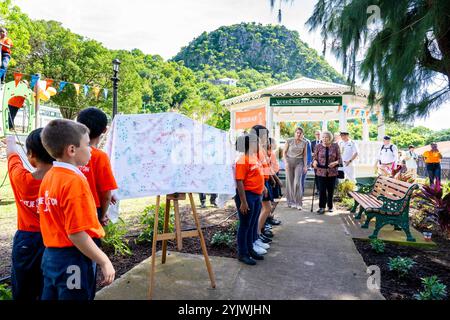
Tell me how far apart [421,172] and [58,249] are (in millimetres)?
30328

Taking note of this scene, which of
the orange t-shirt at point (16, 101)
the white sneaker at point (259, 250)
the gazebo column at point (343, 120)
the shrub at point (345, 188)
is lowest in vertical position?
the white sneaker at point (259, 250)

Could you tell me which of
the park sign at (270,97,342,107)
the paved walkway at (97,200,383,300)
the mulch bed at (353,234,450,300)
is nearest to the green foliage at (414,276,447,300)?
the mulch bed at (353,234,450,300)

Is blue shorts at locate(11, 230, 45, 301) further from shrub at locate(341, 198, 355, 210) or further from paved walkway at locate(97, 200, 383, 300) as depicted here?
shrub at locate(341, 198, 355, 210)

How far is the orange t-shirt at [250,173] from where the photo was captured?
363 centimetres

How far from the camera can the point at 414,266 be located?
3854 millimetres

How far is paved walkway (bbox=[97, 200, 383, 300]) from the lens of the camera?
9.86 feet

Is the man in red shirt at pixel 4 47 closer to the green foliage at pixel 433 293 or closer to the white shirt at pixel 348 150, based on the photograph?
the green foliage at pixel 433 293

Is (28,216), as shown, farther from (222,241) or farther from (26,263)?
(222,241)

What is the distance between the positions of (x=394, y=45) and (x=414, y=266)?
9.20 feet

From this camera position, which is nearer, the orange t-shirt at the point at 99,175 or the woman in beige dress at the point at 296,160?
the orange t-shirt at the point at 99,175

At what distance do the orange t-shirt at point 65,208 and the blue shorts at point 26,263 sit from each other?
1.70 ft

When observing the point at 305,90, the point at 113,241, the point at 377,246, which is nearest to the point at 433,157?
the point at 305,90

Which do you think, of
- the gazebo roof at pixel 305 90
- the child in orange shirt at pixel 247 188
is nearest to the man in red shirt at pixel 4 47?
the child in orange shirt at pixel 247 188

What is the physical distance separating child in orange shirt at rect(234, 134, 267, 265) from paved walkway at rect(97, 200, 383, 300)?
29cm
